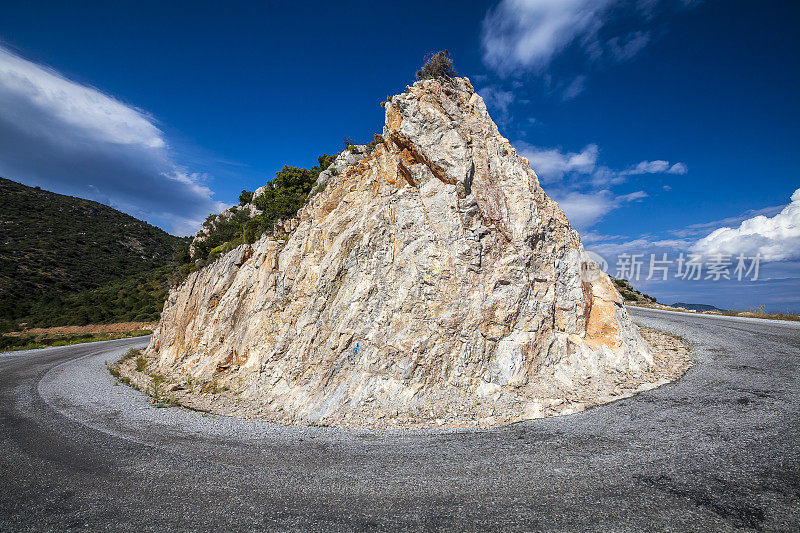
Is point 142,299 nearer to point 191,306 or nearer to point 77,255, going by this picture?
point 77,255

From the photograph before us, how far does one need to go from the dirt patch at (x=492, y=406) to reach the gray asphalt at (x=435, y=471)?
1.78 feet

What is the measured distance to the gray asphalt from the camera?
4098 millimetres

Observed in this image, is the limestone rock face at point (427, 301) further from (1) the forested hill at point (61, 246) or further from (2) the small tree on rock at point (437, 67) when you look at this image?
(1) the forested hill at point (61, 246)

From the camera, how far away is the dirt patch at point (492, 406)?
306 inches

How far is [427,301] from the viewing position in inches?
385

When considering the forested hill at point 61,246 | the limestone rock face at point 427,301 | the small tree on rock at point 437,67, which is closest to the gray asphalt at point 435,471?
the limestone rock face at point 427,301

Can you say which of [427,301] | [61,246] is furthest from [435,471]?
[61,246]

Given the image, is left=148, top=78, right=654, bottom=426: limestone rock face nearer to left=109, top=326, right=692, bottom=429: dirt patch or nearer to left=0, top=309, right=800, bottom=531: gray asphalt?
left=109, top=326, right=692, bottom=429: dirt patch

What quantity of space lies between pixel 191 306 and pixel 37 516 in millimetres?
13235

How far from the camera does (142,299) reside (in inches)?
1545

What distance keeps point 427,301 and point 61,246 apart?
213ft

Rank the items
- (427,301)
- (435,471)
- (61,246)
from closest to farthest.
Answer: (435,471) → (427,301) → (61,246)

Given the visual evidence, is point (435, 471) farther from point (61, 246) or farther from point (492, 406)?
point (61, 246)

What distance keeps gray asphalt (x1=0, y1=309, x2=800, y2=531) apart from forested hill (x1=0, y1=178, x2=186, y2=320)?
33548mm
